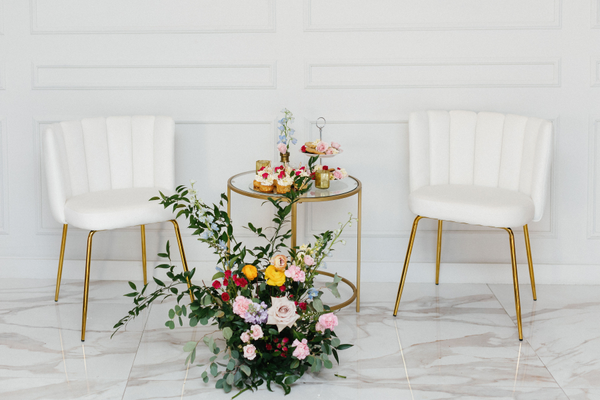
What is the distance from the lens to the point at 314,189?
249 centimetres

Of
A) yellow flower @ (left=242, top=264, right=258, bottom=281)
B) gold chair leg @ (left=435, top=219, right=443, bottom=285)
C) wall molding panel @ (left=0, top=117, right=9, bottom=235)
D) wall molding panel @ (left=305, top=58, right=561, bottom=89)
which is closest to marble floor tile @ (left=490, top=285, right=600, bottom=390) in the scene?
gold chair leg @ (left=435, top=219, right=443, bottom=285)

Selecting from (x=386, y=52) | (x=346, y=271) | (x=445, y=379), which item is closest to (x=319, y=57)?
(x=386, y=52)

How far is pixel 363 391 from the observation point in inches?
79.1

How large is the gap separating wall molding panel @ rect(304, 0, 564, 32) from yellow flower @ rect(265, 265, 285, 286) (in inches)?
52.6

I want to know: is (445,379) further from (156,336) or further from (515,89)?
(515,89)

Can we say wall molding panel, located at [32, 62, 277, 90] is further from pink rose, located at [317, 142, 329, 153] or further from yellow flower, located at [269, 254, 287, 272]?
yellow flower, located at [269, 254, 287, 272]

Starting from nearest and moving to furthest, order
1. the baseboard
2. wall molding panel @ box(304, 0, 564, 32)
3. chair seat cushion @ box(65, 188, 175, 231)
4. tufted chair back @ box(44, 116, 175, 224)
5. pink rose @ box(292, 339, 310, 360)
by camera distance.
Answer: pink rose @ box(292, 339, 310, 360), chair seat cushion @ box(65, 188, 175, 231), tufted chair back @ box(44, 116, 175, 224), wall molding panel @ box(304, 0, 564, 32), the baseboard

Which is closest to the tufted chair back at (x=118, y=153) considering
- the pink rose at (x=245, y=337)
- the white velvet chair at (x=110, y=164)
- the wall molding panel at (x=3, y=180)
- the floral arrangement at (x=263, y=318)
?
the white velvet chair at (x=110, y=164)

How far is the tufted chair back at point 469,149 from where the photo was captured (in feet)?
8.80

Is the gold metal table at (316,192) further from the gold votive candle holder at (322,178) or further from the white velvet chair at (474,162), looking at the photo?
the white velvet chair at (474,162)

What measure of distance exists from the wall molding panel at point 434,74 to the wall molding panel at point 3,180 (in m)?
1.49

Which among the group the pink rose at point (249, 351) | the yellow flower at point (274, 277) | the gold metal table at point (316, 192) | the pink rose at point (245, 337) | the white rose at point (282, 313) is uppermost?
the gold metal table at point (316, 192)

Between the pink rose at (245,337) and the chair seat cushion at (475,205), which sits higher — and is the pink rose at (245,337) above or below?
below

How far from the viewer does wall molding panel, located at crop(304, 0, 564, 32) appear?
9.25ft
